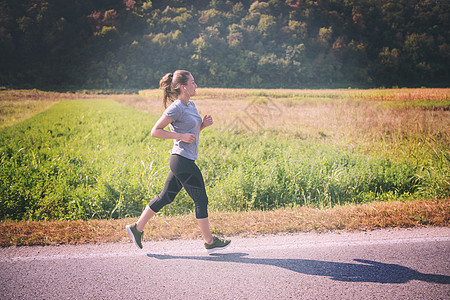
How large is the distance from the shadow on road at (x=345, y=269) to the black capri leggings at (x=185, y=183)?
0.51 metres

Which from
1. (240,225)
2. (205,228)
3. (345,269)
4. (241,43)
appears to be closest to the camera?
(345,269)

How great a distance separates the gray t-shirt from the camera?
102 inches

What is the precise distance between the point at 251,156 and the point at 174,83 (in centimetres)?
407

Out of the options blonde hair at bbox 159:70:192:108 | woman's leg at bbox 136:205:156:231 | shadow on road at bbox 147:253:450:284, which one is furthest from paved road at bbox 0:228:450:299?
blonde hair at bbox 159:70:192:108

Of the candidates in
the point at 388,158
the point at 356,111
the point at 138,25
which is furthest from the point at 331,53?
the point at 138,25

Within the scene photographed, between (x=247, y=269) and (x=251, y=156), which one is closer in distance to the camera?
(x=247, y=269)

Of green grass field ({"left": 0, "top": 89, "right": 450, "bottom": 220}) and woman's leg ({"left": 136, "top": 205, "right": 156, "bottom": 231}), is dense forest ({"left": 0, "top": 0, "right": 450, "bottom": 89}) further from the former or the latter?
woman's leg ({"left": 136, "top": 205, "right": 156, "bottom": 231})

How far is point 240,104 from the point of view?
1095 centimetres

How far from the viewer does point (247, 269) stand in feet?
8.28

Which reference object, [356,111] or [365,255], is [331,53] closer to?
[356,111]

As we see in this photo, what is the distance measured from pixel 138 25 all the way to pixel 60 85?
3.82 m

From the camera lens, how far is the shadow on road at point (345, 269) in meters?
2.35

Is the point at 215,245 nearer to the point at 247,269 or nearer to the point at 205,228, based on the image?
the point at 205,228

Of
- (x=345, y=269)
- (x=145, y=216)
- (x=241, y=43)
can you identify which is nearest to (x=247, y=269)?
(x=345, y=269)
